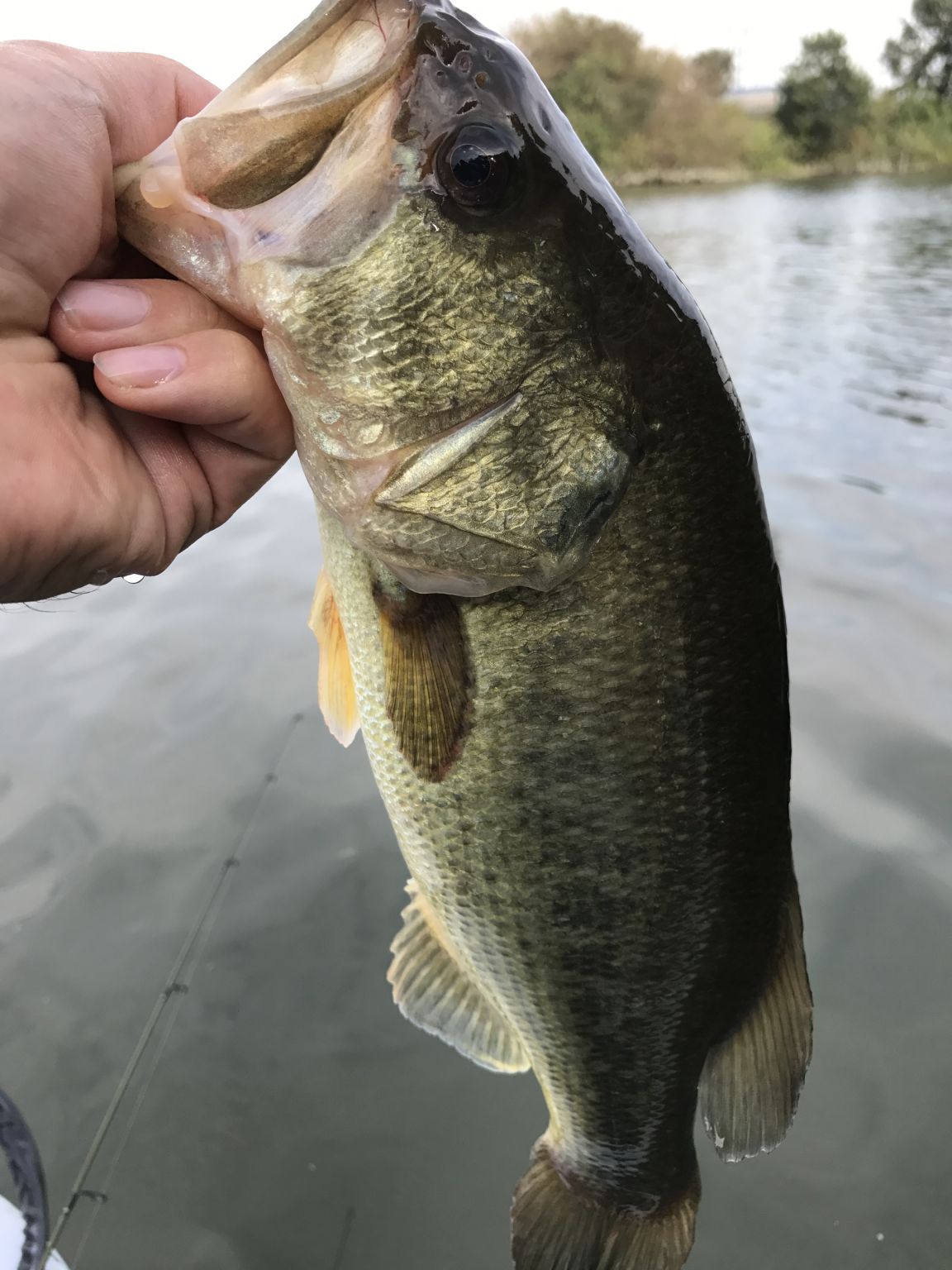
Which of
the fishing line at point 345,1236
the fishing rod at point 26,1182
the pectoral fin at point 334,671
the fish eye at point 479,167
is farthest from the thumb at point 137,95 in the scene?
the fishing line at point 345,1236

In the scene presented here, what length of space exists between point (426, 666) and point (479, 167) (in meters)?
0.65

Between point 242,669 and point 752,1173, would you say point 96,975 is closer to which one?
point 242,669

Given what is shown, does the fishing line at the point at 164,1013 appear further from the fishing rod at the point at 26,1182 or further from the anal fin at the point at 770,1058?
the anal fin at the point at 770,1058

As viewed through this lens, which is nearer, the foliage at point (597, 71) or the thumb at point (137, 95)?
the thumb at point (137, 95)

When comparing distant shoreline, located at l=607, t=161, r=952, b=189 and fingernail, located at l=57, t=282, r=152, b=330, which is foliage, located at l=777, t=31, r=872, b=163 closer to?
distant shoreline, located at l=607, t=161, r=952, b=189

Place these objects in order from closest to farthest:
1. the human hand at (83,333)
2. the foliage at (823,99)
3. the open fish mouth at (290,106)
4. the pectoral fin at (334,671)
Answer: the open fish mouth at (290,106)
the human hand at (83,333)
the pectoral fin at (334,671)
the foliage at (823,99)

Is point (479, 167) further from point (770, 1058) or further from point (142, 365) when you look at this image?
point (770, 1058)

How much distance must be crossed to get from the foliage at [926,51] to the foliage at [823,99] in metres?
6.70

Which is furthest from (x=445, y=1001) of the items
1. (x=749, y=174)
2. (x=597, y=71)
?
(x=749, y=174)

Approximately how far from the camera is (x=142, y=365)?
A: 1087 millimetres

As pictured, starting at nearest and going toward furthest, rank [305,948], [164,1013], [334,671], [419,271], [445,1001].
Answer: [419,271] → [334,671] → [445,1001] → [164,1013] → [305,948]

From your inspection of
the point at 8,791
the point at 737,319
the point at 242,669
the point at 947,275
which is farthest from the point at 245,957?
the point at 947,275

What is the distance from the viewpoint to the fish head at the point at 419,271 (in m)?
0.96

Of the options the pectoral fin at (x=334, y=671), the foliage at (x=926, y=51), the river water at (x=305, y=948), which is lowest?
the river water at (x=305, y=948)
